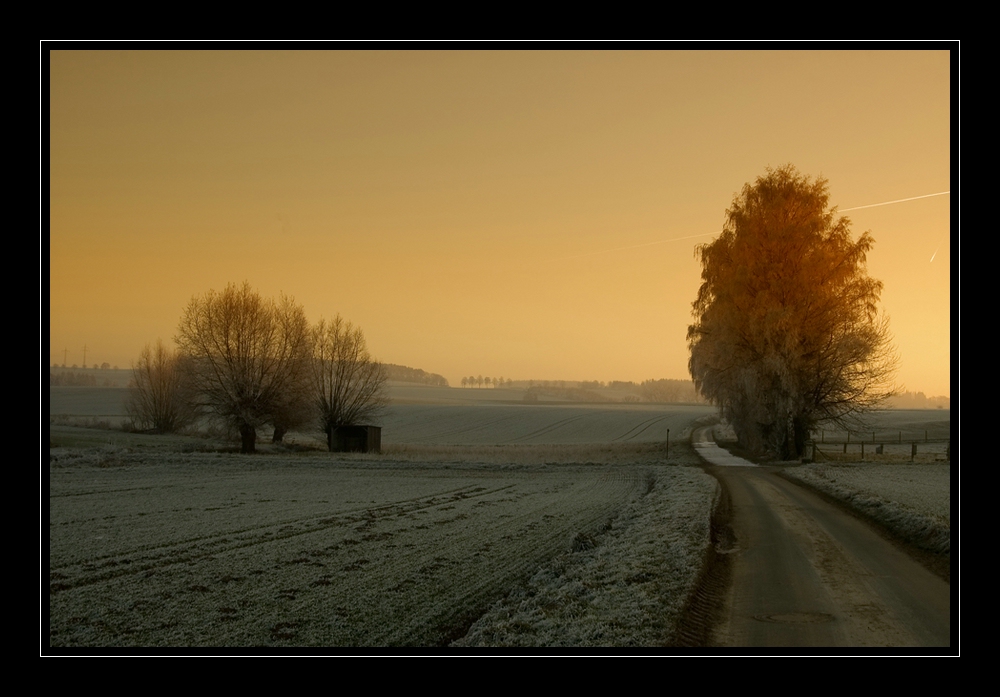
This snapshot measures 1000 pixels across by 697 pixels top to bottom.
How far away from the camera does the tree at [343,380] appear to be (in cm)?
5075

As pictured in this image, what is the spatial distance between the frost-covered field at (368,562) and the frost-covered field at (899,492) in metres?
3.41

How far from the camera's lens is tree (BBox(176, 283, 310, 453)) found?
148ft

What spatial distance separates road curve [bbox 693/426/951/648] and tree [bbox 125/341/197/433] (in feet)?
182

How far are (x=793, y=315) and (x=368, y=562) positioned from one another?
2368cm

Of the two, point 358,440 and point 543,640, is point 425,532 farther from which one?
point 358,440

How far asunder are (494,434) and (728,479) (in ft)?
159

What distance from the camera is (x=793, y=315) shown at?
30.2 metres

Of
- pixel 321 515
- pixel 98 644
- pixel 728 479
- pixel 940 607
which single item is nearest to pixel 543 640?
pixel 940 607

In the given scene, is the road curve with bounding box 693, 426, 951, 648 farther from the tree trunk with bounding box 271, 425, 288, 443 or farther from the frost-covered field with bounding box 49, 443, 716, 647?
the tree trunk with bounding box 271, 425, 288, 443

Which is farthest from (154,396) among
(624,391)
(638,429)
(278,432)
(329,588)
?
(624,391)

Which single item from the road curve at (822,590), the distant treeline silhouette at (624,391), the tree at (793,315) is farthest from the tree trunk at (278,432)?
the distant treeline silhouette at (624,391)

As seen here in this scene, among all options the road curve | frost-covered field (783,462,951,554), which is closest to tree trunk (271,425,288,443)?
frost-covered field (783,462,951,554)

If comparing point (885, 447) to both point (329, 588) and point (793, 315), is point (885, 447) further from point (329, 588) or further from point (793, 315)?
point (329, 588)

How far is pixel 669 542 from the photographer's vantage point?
1228cm
